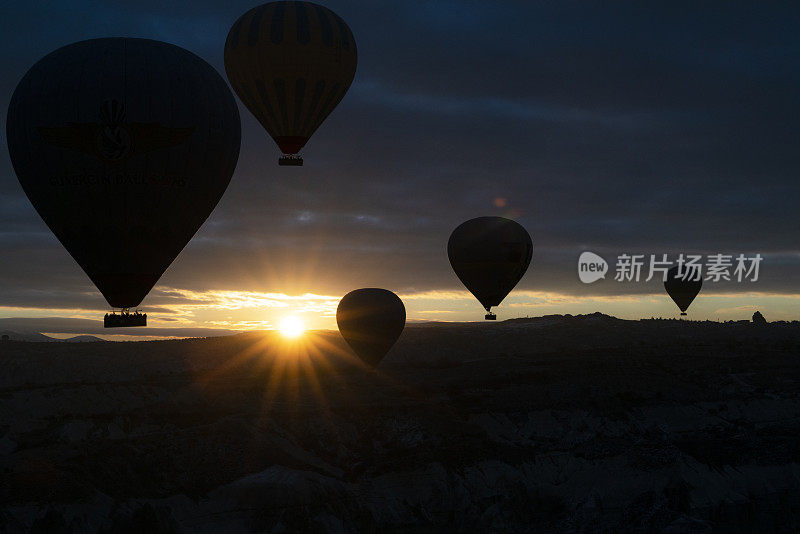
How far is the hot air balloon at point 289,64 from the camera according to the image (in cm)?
4494

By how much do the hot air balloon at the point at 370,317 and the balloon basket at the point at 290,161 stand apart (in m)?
23.2

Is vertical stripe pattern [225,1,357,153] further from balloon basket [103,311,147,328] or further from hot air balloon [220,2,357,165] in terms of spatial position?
balloon basket [103,311,147,328]

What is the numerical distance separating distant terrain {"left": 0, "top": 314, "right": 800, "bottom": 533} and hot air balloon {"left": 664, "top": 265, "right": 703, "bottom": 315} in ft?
113

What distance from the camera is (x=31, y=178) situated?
36.3m

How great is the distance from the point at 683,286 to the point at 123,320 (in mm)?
99934

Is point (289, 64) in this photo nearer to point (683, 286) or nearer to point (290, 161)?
point (290, 161)

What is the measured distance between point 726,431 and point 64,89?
53.7 metres

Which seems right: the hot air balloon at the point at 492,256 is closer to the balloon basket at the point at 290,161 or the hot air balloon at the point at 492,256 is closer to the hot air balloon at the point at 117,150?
the balloon basket at the point at 290,161

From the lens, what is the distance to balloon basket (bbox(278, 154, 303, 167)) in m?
45.1

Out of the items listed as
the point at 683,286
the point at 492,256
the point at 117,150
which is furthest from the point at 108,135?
the point at 683,286

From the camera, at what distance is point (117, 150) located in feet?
115

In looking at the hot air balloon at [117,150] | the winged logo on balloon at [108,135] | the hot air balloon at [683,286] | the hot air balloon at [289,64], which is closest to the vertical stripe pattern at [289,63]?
the hot air balloon at [289,64]

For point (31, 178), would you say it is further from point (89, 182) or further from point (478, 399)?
point (478, 399)

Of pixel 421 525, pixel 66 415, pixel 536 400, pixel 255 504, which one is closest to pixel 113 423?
pixel 66 415
